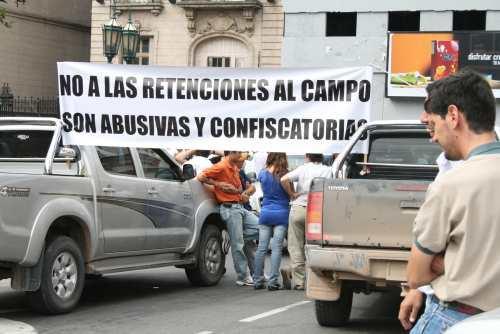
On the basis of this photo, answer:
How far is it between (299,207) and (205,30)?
26884 millimetres

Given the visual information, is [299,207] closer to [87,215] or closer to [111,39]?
[87,215]

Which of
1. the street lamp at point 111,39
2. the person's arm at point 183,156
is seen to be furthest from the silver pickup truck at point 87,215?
the street lamp at point 111,39

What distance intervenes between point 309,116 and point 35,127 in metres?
3.03

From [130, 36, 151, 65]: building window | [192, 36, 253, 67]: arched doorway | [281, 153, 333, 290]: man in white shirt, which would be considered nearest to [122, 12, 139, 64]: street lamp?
[281, 153, 333, 290]: man in white shirt

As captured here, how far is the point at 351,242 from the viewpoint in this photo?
7812mm

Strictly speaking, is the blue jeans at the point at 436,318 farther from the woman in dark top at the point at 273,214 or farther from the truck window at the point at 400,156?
the woman in dark top at the point at 273,214

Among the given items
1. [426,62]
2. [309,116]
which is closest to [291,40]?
[426,62]

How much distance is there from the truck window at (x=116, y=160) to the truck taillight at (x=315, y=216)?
2.66 m

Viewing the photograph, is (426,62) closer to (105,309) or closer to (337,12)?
(337,12)

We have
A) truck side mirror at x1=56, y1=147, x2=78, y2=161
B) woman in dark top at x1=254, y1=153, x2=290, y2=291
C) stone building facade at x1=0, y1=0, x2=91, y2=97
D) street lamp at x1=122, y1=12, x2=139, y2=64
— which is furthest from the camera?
stone building facade at x1=0, y1=0, x2=91, y2=97

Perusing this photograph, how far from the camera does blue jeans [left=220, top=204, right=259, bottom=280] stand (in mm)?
11469

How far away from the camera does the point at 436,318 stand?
11.7 feet

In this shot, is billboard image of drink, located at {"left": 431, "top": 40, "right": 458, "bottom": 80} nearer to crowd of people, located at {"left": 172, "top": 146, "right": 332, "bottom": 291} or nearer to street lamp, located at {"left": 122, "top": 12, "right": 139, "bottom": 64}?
street lamp, located at {"left": 122, "top": 12, "right": 139, "bottom": 64}

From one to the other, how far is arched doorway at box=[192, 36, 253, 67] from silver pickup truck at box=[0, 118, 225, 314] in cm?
2566
